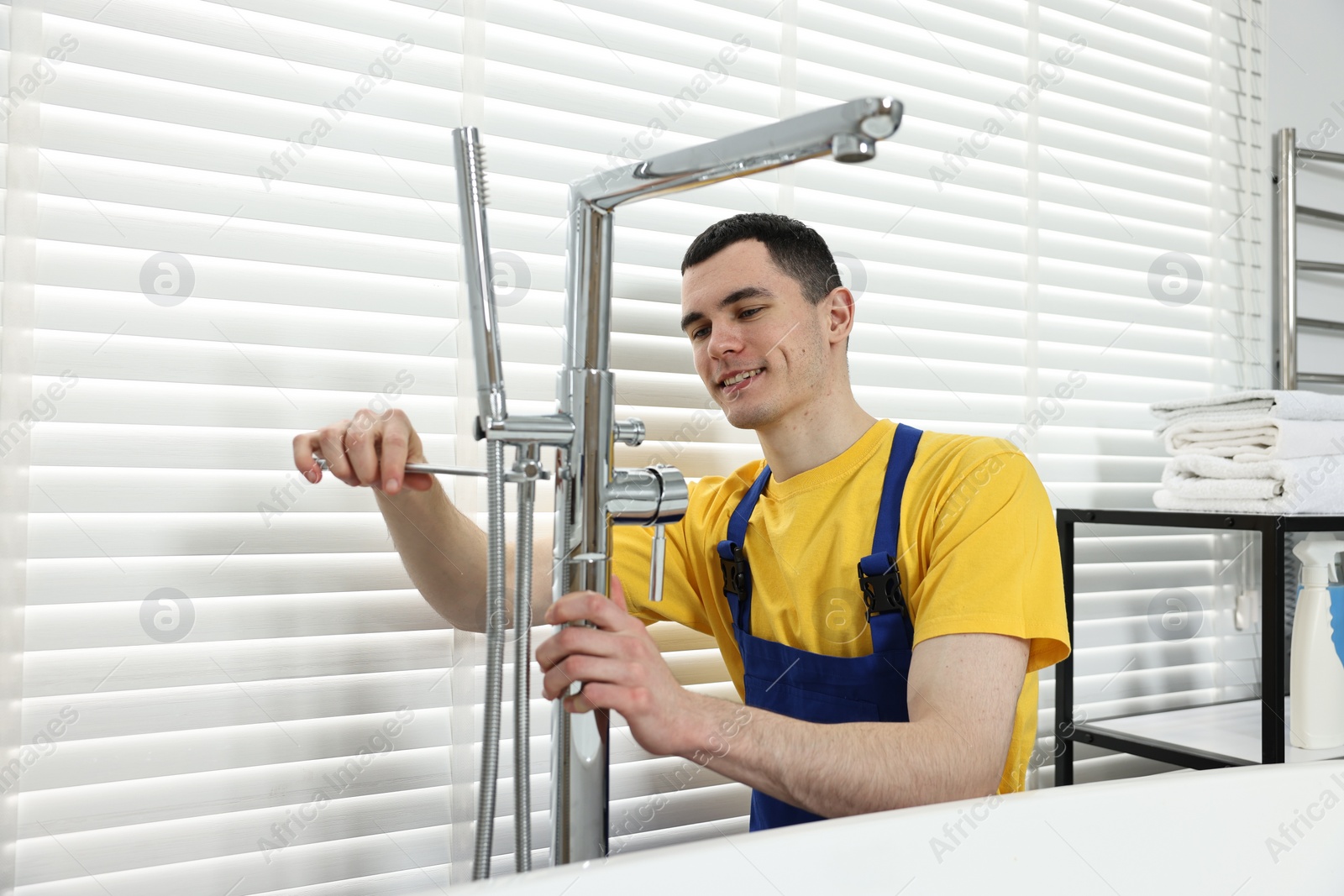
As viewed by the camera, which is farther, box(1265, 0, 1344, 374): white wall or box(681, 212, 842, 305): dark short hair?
box(1265, 0, 1344, 374): white wall

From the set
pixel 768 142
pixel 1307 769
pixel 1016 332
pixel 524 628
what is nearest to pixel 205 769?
pixel 524 628

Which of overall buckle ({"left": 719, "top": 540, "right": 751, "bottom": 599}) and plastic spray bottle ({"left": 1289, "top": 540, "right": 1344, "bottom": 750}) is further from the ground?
overall buckle ({"left": 719, "top": 540, "right": 751, "bottom": 599})

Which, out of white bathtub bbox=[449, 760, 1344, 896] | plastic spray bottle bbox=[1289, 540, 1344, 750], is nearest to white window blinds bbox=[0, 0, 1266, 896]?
white bathtub bbox=[449, 760, 1344, 896]

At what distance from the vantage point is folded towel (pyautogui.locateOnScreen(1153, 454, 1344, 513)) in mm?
1169

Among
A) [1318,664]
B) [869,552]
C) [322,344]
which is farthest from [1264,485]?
[322,344]

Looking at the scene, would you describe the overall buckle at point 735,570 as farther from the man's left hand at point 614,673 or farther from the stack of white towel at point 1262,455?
the stack of white towel at point 1262,455

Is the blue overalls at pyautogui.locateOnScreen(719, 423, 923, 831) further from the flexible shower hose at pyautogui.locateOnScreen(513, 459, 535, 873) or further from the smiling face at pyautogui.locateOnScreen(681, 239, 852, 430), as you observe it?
the flexible shower hose at pyautogui.locateOnScreen(513, 459, 535, 873)

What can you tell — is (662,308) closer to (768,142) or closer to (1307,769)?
(768,142)

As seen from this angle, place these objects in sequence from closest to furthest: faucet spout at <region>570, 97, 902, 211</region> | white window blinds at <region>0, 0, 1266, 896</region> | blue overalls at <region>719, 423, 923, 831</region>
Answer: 1. faucet spout at <region>570, 97, 902, 211</region>
2. white window blinds at <region>0, 0, 1266, 896</region>
3. blue overalls at <region>719, 423, 923, 831</region>

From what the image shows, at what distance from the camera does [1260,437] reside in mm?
1218

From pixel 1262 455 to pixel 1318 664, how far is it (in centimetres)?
27

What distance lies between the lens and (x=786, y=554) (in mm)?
1005

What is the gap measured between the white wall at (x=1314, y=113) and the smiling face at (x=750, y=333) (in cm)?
107

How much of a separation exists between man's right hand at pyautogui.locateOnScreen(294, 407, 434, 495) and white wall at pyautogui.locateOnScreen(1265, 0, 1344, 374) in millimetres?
1513
